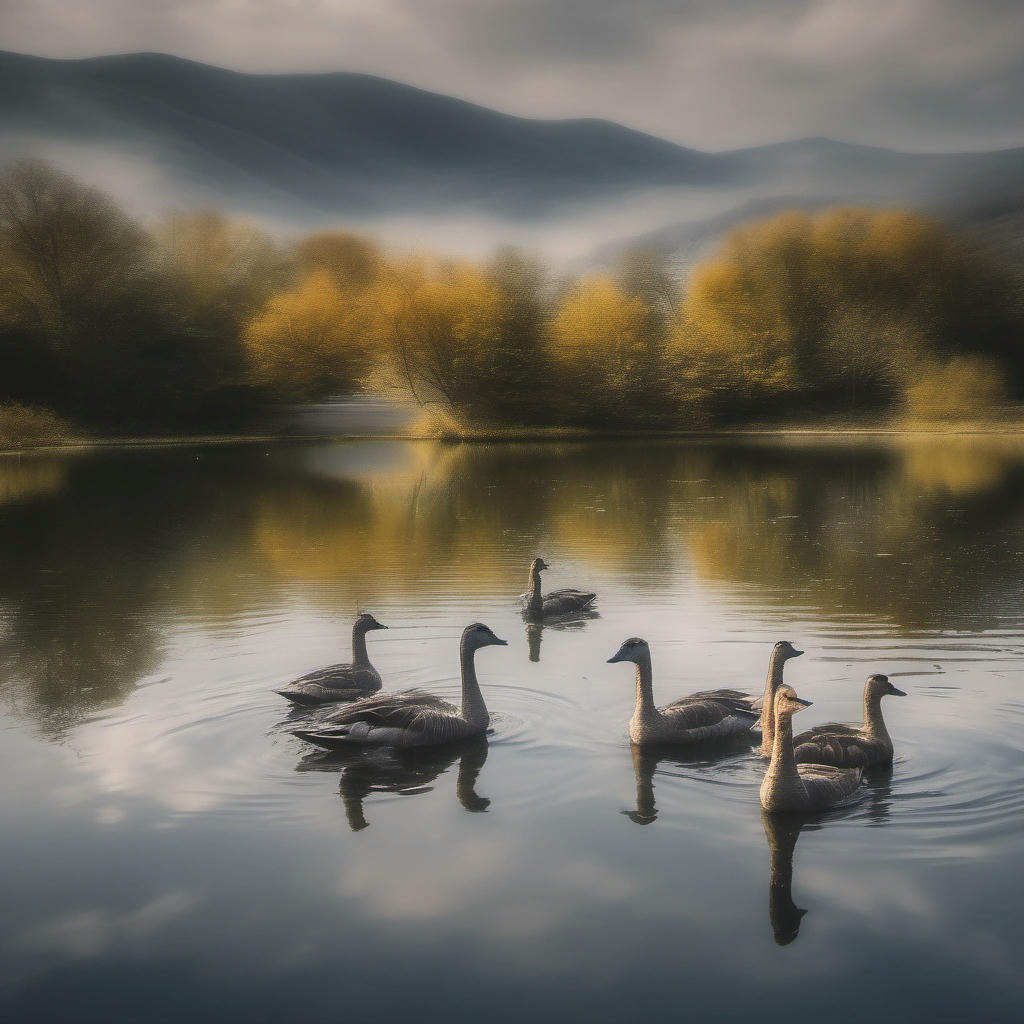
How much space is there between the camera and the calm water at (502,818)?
616 cm

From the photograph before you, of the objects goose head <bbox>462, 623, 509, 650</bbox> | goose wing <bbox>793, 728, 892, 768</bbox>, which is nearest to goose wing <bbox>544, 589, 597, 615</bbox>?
goose head <bbox>462, 623, 509, 650</bbox>

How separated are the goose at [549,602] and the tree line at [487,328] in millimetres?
63258

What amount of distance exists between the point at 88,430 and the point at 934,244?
75.1 m

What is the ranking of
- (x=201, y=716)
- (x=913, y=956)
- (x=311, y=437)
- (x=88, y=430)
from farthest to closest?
(x=311, y=437) → (x=88, y=430) → (x=201, y=716) → (x=913, y=956)

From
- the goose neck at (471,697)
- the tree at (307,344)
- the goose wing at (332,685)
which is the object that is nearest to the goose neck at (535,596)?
the goose wing at (332,685)

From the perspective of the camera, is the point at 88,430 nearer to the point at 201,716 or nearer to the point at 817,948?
the point at 201,716

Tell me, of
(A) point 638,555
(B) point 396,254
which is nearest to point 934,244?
(B) point 396,254

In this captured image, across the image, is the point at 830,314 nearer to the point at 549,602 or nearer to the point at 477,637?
the point at 549,602

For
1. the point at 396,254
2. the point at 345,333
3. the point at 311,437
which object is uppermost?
the point at 396,254

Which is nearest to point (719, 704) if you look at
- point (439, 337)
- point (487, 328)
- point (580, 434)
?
point (439, 337)

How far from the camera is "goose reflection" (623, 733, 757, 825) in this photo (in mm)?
9029

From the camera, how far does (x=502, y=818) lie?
8.27m

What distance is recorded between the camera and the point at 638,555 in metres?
21.6

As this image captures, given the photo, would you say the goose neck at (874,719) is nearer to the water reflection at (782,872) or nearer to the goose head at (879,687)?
the goose head at (879,687)
